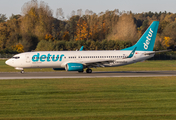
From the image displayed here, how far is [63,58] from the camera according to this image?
3775 cm

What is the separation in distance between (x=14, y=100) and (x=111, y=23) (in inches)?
5372

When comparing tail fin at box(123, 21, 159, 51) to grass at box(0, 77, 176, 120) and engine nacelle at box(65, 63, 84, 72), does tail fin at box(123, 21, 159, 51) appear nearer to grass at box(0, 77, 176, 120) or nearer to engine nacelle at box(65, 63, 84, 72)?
engine nacelle at box(65, 63, 84, 72)

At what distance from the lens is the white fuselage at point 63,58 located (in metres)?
37.4

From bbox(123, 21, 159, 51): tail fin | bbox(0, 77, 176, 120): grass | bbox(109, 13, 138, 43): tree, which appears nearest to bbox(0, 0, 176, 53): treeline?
bbox(109, 13, 138, 43): tree

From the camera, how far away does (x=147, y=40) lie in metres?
40.8

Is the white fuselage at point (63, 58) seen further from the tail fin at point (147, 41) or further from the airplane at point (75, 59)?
the tail fin at point (147, 41)

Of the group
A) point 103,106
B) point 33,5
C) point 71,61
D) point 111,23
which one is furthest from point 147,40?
point 111,23

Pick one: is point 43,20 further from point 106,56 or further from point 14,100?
point 14,100

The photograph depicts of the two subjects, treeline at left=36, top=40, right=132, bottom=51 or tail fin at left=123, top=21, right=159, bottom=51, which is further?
treeline at left=36, top=40, right=132, bottom=51

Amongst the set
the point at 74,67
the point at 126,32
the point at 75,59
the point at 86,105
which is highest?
the point at 126,32

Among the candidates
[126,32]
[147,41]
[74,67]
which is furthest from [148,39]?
[126,32]

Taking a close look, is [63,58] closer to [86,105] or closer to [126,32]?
[86,105]

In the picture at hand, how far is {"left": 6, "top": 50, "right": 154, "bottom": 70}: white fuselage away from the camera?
3741 cm

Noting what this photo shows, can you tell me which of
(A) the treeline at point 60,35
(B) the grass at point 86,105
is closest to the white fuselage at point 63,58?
(B) the grass at point 86,105
